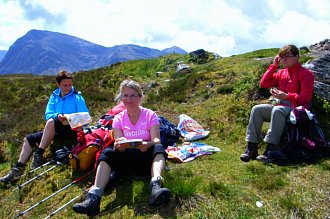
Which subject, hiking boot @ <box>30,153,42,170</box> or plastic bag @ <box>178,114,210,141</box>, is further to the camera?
plastic bag @ <box>178,114,210,141</box>

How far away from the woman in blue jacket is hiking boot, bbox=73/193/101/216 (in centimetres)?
323

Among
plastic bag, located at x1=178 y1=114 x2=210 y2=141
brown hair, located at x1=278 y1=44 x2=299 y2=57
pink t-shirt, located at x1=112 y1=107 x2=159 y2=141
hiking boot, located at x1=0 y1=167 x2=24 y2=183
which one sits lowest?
hiking boot, located at x1=0 y1=167 x2=24 y2=183

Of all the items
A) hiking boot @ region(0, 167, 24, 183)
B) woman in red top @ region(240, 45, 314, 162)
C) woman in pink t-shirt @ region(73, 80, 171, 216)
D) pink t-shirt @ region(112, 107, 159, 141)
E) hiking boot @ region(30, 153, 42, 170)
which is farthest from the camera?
hiking boot @ region(30, 153, 42, 170)

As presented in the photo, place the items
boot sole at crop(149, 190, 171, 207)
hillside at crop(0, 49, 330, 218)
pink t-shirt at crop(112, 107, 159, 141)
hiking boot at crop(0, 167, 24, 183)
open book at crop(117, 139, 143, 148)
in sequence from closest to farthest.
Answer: hillside at crop(0, 49, 330, 218) → boot sole at crop(149, 190, 171, 207) → open book at crop(117, 139, 143, 148) → pink t-shirt at crop(112, 107, 159, 141) → hiking boot at crop(0, 167, 24, 183)

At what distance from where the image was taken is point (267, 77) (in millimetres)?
7559

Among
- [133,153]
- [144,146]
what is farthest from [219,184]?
[133,153]

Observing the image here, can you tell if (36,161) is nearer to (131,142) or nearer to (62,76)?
(62,76)

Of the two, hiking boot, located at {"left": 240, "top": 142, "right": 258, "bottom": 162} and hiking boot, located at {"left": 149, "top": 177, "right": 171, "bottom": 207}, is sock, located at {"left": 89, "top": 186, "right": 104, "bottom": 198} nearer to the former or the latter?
hiking boot, located at {"left": 149, "top": 177, "right": 171, "bottom": 207}

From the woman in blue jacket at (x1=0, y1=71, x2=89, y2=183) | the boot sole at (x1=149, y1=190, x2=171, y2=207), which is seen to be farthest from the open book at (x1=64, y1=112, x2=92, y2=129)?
the boot sole at (x1=149, y1=190, x2=171, y2=207)

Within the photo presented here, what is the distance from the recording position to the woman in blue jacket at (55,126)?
8.05 metres

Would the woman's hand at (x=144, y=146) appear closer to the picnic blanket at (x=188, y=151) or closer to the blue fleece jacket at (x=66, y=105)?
the picnic blanket at (x=188, y=151)

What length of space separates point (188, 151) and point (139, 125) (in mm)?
1681

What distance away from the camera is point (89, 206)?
5.21 m

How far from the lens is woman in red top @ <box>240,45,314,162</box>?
262 inches
